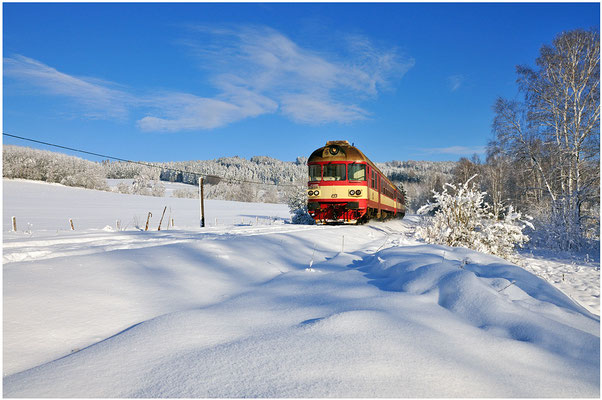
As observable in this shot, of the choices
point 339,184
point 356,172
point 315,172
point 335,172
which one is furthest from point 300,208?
point 356,172

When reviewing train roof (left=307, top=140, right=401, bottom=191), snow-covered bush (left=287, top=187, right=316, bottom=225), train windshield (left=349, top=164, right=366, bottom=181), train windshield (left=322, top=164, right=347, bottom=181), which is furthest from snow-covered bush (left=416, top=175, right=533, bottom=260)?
snow-covered bush (left=287, top=187, right=316, bottom=225)

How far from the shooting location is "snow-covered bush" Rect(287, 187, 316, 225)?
75.4 ft

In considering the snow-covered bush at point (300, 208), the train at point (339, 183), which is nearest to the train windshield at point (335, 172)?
the train at point (339, 183)

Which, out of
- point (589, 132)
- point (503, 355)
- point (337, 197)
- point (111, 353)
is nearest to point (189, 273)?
point (111, 353)

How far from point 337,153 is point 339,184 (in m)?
1.39

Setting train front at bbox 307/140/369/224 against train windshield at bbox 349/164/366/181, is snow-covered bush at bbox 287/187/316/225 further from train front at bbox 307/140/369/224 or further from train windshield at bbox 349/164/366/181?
train windshield at bbox 349/164/366/181

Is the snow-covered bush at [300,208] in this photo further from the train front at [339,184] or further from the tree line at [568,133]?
the tree line at [568,133]

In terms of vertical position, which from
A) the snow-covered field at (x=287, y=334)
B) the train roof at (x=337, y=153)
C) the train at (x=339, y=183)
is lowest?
the snow-covered field at (x=287, y=334)

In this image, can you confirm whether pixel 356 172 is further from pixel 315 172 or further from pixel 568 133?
pixel 568 133

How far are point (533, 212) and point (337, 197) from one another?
10.1 m

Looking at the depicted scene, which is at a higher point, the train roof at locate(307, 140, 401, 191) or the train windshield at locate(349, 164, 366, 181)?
the train roof at locate(307, 140, 401, 191)

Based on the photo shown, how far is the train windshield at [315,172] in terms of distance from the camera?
1599 centimetres

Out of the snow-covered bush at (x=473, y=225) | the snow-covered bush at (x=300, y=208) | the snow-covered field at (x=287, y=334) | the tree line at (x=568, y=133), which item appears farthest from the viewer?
the snow-covered bush at (x=300, y=208)

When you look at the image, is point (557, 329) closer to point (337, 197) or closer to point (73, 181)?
point (337, 197)
